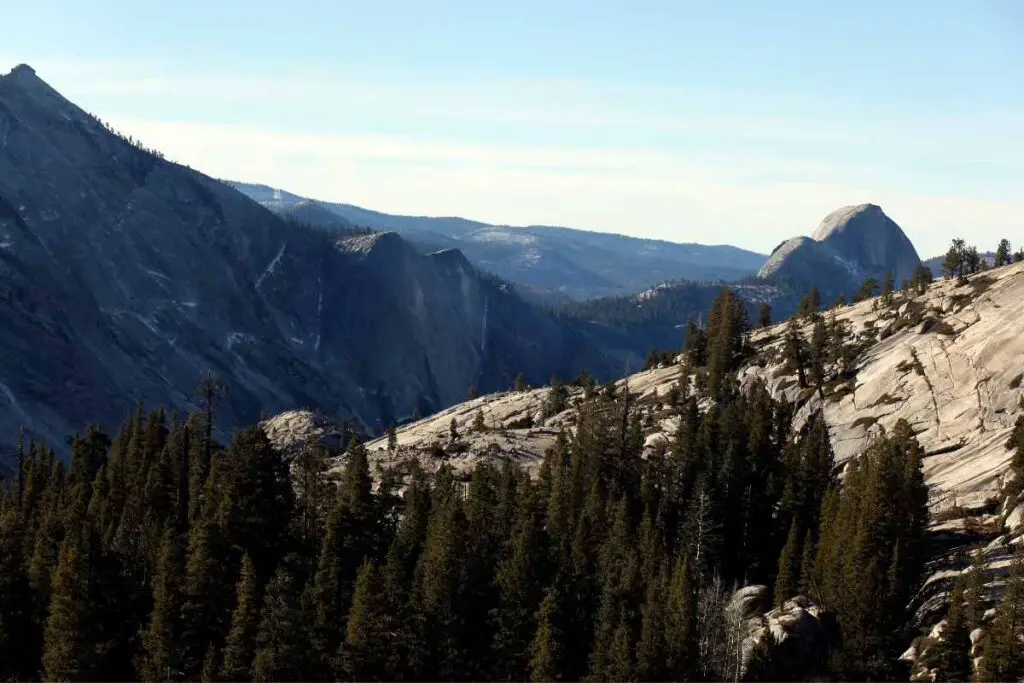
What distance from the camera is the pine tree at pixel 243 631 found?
243ft

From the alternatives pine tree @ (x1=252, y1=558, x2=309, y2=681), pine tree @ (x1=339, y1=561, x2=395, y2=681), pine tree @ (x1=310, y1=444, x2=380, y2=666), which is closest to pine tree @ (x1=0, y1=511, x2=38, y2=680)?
pine tree @ (x1=252, y1=558, x2=309, y2=681)

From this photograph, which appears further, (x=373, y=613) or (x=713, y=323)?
(x=713, y=323)

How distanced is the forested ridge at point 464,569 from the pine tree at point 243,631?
0.80ft

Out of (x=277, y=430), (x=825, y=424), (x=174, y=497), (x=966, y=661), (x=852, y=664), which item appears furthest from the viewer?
(x=277, y=430)

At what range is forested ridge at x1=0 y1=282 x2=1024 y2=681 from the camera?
75812mm

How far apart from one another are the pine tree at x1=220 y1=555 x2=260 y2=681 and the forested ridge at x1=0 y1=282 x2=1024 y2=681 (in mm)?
243

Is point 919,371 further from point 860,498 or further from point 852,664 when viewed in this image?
point 852,664

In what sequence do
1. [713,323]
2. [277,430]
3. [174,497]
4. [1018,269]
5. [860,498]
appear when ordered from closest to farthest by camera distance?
[860,498] → [174,497] → [1018,269] → [713,323] → [277,430]

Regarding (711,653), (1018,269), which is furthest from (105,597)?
(1018,269)

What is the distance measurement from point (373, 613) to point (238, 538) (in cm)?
1887

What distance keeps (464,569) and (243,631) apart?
645 inches

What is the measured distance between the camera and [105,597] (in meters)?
81.1

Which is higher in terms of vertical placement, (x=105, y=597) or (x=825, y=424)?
(x=825, y=424)

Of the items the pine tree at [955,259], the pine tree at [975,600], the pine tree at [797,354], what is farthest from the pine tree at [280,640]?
the pine tree at [955,259]
